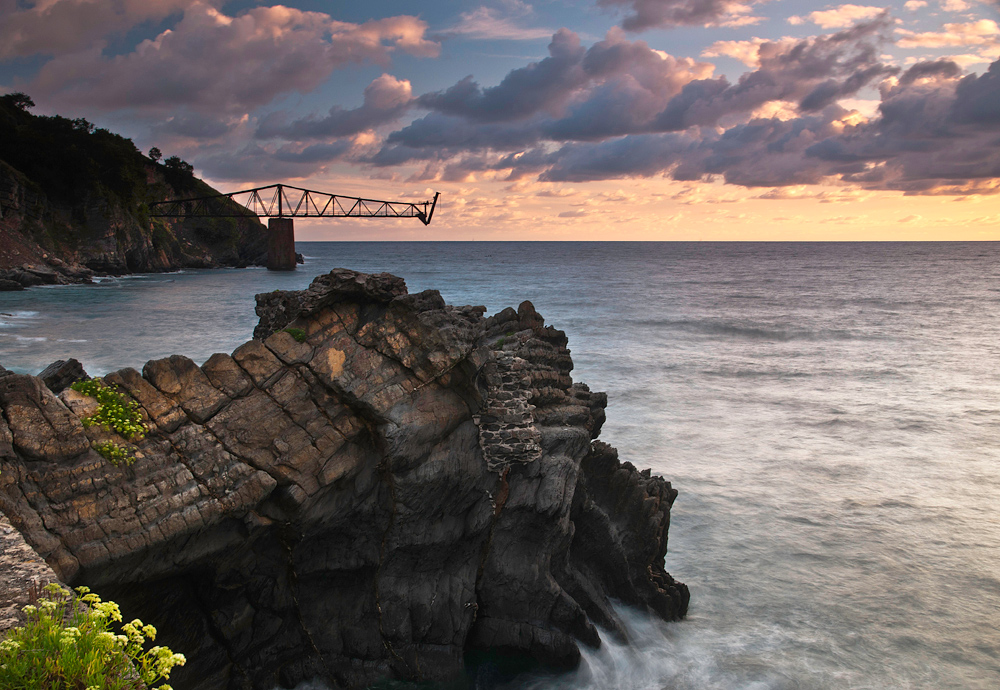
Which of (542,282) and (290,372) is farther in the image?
(542,282)

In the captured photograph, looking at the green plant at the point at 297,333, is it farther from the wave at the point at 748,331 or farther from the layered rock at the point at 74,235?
the layered rock at the point at 74,235

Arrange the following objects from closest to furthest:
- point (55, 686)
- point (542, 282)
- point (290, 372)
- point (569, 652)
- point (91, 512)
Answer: point (55, 686) < point (91, 512) < point (290, 372) < point (569, 652) < point (542, 282)

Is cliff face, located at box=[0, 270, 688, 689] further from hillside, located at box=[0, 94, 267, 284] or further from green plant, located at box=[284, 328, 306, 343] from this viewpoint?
hillside, located at box=[0, 94, 267, 284]

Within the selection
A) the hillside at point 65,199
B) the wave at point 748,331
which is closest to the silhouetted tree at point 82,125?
the hillside at point 65,199

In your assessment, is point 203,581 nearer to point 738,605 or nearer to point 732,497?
point 738,605

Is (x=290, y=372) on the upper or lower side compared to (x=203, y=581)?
upper

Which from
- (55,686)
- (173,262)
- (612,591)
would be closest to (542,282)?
(173,262)

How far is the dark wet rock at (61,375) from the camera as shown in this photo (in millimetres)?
11875

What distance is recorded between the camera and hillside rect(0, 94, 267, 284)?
5938 centimetres

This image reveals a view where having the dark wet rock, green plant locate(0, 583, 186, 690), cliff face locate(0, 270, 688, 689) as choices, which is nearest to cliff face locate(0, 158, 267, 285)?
the dark wet rock

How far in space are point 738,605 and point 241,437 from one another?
1188 cm

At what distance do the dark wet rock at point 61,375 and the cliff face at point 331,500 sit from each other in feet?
11.2

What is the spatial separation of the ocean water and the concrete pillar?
37505 millimetres

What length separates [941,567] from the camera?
1639 centimetres
